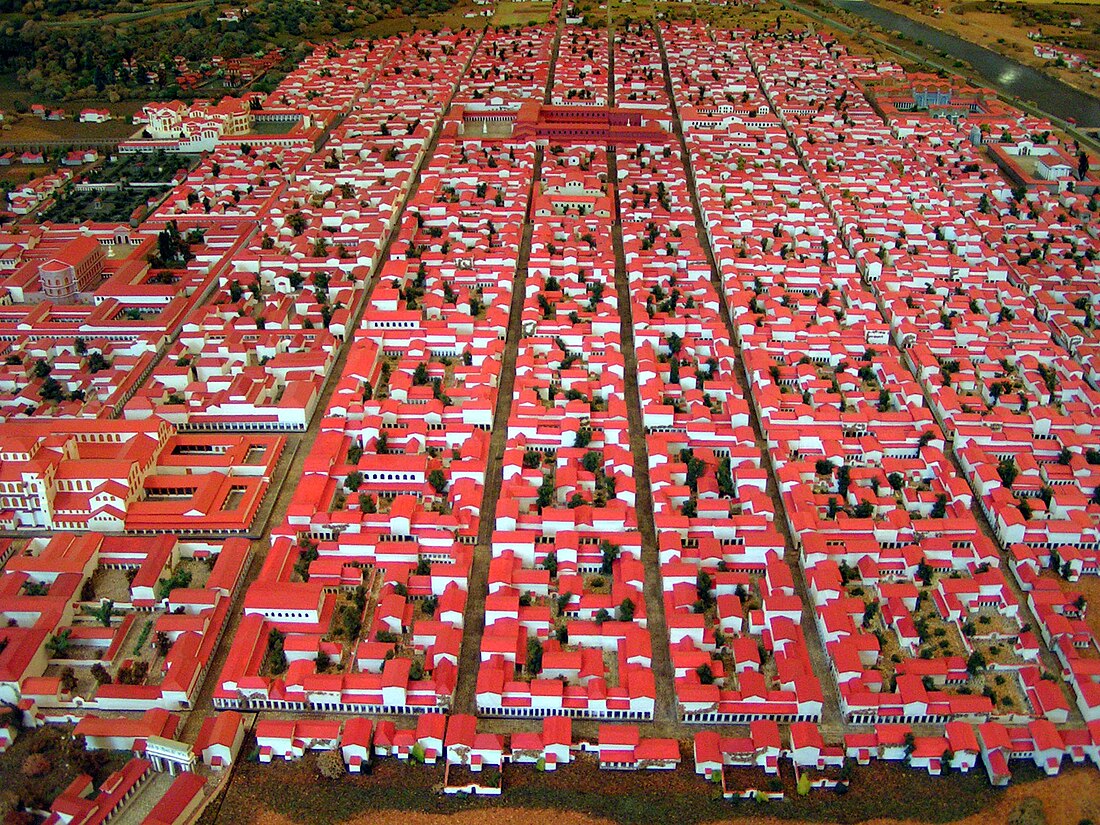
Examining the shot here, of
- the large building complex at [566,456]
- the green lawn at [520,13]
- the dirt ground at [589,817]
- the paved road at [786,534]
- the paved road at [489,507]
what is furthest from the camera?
the green lawn at [520,13]

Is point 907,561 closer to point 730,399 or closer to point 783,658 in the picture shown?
point 783,658

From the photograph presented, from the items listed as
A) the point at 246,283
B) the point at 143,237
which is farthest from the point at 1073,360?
the point at 143,237

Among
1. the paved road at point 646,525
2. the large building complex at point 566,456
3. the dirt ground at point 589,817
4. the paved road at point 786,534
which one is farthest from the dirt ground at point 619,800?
the paved road at point 646,525

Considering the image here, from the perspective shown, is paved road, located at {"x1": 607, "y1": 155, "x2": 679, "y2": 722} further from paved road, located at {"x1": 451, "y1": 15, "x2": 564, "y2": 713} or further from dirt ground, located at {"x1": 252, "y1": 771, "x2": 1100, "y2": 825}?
paved road, located at {"x1": 451, "y1": 15, "x2": 564, "y2": 713}

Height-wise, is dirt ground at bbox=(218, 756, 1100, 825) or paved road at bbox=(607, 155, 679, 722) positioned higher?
dirt ground at bbox=(218, 756, 1100, 825)

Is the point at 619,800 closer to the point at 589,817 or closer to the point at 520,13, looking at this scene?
the point at 589,817

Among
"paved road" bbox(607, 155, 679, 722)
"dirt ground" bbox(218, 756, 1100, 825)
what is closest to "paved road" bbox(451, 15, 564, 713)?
"dirt ground" bbox(218, 756, 1100, 825)

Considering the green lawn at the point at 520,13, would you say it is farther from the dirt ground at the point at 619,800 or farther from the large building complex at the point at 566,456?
the dirt ground at the point at 619,800

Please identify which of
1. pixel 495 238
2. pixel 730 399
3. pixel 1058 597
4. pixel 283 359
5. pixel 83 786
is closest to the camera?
pixel 83 786
